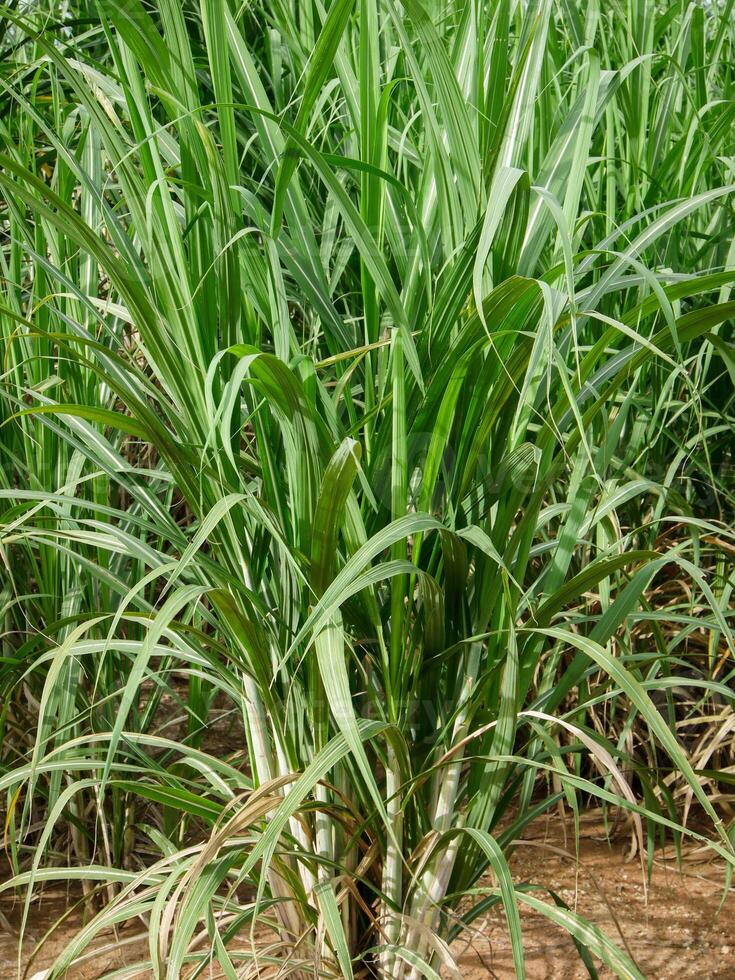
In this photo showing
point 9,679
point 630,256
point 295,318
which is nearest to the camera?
point 630,256

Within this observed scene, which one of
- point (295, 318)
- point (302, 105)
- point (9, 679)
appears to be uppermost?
point (302, 105)

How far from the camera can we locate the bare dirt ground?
106 cm

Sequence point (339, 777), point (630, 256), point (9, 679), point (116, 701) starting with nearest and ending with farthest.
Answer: point (630, 256) → point (339, 777) → point (9, 679) → point (116, 701)

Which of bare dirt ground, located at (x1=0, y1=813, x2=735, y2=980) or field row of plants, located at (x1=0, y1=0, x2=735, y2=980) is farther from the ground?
field row of plants, located at (x1=0, y1=0, x2=735, y2=980)

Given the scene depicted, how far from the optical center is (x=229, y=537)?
2.52 ft

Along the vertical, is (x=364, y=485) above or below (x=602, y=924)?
above

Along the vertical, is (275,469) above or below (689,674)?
above

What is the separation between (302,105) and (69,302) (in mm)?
490

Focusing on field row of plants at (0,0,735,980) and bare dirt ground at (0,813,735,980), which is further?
bare dirt ground at (0,813,735,980)

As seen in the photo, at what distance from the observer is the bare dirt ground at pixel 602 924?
106 cm

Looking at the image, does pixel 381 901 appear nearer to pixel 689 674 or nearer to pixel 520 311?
pixel 520 311

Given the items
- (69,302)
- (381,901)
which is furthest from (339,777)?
(69,302)

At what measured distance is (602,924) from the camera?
1.15 metres

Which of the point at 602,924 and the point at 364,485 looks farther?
the point at 602,924
